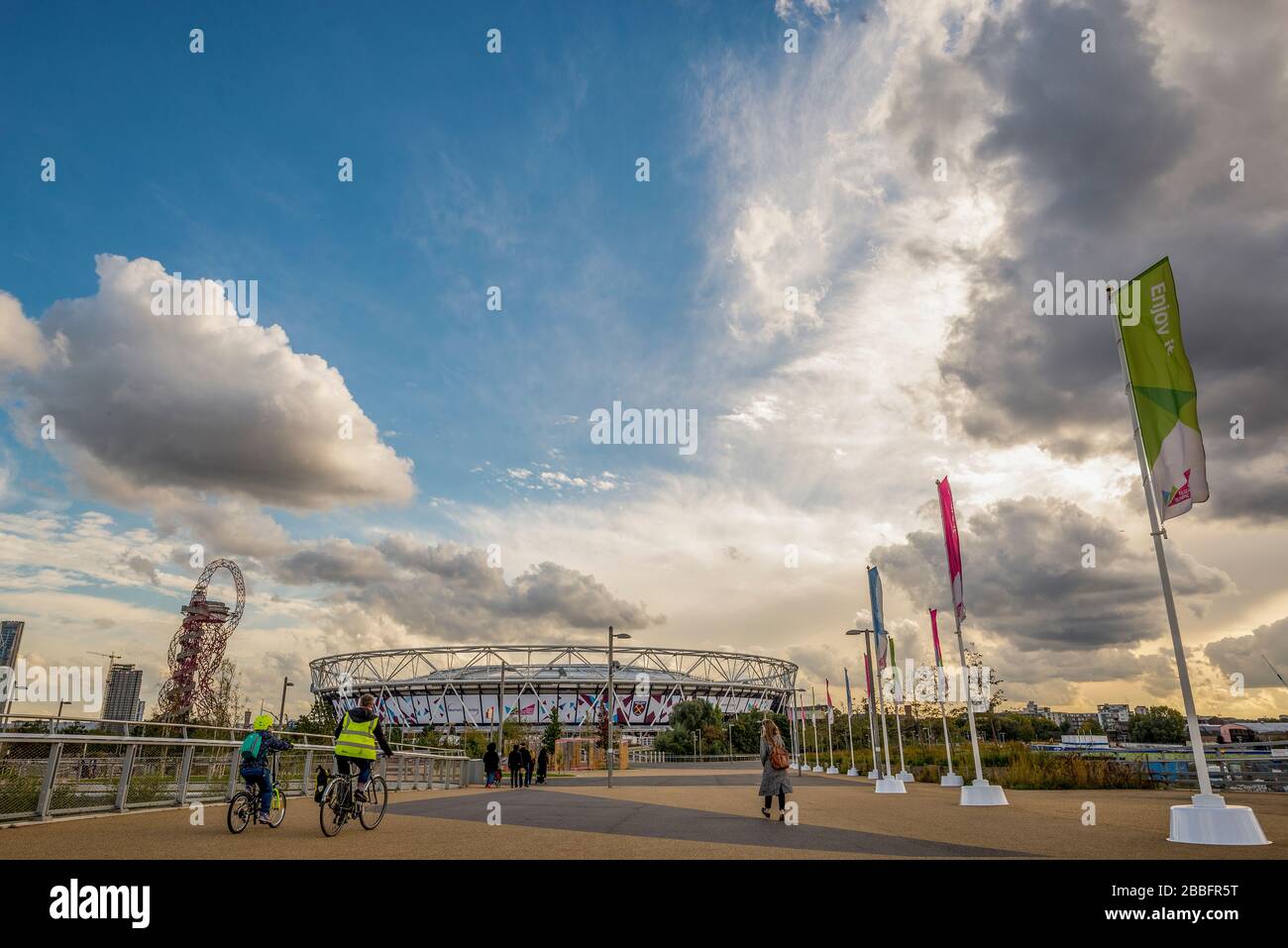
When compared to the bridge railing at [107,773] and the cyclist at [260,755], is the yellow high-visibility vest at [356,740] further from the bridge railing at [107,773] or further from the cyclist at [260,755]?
the bridge railing at [107,773]

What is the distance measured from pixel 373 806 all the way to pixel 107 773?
17.1ft

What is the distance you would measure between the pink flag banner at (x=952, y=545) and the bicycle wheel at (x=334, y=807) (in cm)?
1261

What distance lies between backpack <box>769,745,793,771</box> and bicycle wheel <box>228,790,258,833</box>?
8.59 meters

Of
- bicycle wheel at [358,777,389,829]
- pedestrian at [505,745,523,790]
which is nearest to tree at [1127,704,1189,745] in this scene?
pedestrian at [505,745,523,790]

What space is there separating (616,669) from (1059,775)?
336 ft

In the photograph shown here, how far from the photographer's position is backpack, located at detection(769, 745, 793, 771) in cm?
1392

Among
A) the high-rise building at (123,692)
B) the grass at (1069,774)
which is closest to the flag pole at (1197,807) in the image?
the grass at (1069,774)

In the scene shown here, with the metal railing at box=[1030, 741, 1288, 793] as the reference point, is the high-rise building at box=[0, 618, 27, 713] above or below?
above

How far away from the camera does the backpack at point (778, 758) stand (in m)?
13.9

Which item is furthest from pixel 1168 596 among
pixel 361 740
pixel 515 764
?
pixel 515 764

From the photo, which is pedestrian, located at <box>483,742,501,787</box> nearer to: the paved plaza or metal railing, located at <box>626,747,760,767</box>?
the paved plaza
